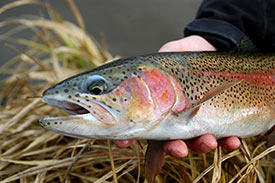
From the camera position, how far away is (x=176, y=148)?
4.20 feet

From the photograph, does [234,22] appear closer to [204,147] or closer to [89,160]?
[204,147]

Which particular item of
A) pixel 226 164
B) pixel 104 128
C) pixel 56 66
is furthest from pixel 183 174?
pixel 56 66

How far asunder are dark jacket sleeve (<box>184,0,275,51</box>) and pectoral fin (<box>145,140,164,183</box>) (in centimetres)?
92

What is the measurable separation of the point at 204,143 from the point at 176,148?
0.14 meters

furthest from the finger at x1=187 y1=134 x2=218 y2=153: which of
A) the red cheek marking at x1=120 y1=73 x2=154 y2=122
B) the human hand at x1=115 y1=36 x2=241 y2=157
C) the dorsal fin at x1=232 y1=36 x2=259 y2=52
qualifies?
the dorsal fin at x1=232 y1=36 x2=259 y2=52

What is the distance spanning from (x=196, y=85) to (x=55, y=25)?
1.96 m

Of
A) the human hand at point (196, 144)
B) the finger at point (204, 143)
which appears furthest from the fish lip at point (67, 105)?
the finger at point (204, 143)

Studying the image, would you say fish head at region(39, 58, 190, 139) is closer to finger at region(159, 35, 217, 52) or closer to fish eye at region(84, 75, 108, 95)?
fish eye at region(84, 75, 108, 95)

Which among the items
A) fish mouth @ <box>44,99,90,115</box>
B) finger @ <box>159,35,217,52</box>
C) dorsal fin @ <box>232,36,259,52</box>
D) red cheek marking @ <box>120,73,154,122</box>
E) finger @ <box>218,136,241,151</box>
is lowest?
finger @ <box>218,136,241,151</box>

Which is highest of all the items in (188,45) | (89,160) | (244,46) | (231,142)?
(188,45)

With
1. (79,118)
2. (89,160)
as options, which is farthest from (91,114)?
(89,160)

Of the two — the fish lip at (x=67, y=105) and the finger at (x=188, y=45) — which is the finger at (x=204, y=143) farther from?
the finger at (x=188, y=45)

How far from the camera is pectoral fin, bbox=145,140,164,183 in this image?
4.34 ft

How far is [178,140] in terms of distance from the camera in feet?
4.34
